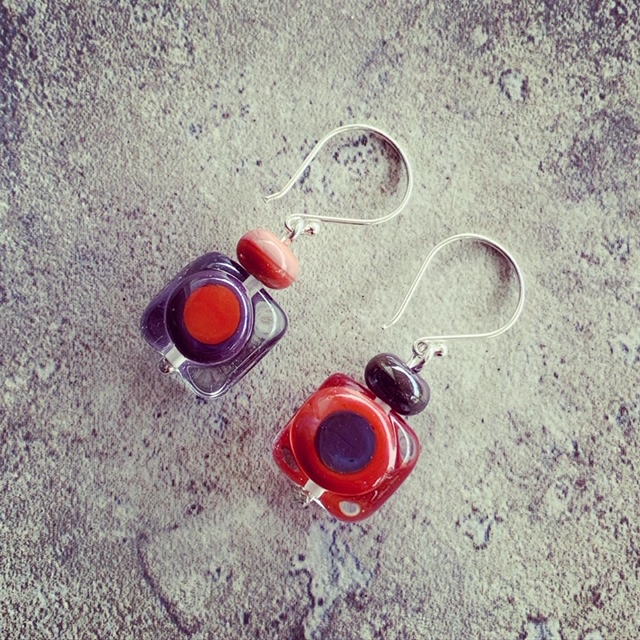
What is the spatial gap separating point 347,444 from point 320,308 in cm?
17

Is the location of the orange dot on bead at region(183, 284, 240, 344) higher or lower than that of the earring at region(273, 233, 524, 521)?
higher

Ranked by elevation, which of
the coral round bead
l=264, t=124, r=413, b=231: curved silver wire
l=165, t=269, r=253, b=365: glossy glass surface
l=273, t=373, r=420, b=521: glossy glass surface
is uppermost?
l=264, t=124, r=413, b=231: curved silver wire

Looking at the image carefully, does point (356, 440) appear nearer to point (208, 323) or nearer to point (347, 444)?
point (347, 444)

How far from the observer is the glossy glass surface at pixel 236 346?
2.28ft

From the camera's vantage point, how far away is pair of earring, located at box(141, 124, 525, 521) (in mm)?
683

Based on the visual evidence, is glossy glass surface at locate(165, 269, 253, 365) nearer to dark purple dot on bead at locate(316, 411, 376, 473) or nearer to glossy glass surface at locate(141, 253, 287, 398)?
glossy glass surface at locate(141, 253, 287, 398)

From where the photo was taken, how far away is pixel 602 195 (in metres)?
0.80

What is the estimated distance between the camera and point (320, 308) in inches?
30.9

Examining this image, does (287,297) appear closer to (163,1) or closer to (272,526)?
(272,526)

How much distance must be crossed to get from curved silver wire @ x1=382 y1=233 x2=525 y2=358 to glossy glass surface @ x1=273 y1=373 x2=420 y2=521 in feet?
0.27

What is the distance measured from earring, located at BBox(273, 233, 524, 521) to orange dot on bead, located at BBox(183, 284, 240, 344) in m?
0.12

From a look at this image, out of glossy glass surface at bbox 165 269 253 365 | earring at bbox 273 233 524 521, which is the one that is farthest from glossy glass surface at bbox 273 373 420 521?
glossy glass surface at bbox 165 269 253 365

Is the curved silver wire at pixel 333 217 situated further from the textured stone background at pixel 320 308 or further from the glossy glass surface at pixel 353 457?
the glossy glass surface at pixel 353 457

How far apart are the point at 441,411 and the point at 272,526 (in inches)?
9.0
